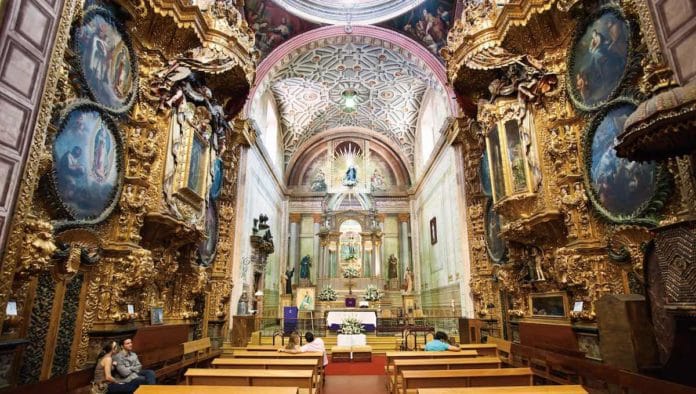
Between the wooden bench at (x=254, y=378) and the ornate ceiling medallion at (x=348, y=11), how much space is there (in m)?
13.1

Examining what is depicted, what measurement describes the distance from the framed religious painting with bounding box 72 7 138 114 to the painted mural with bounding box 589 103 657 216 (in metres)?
8.27

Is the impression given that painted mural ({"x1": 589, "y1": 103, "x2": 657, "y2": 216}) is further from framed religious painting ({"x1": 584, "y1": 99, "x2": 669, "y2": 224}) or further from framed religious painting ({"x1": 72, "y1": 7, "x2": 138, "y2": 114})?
framed religious painting ({"x1": 72, "y1": 7, "x2": 138, "y2": 114})

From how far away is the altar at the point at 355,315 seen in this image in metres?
14.8

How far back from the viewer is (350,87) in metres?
19.4

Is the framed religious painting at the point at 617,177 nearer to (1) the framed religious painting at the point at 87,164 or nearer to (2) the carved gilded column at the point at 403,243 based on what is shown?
(1) the framed religious painting at the point at 87,164

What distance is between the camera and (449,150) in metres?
14.6

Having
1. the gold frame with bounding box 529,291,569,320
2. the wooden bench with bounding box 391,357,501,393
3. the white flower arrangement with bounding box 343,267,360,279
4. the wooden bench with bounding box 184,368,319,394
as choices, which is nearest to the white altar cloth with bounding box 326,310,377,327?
the white flower arrangement with bounding box 343,267,360,279

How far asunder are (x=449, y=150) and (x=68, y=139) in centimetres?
1207

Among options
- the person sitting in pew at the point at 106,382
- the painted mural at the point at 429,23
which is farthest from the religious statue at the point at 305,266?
the person sitting in pew at the point at 106,382

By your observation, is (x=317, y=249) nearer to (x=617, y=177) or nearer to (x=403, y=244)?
(x=403, y=244)

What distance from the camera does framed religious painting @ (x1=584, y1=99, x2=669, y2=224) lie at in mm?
5420

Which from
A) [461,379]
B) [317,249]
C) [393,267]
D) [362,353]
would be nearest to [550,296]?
[461,379]

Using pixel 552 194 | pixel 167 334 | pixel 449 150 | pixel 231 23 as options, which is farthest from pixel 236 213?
pixel 552 194

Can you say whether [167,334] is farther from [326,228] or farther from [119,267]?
[326,228]
